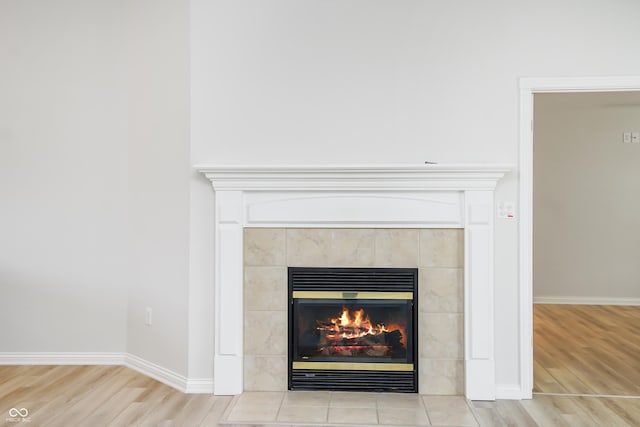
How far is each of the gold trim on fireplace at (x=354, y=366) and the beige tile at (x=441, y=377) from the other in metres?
0.09

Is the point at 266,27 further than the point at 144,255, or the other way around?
the point at 144,255

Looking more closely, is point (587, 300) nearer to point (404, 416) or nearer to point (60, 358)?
point (404, 416)

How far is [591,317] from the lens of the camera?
5.53 meters

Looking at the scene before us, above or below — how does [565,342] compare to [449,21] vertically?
below

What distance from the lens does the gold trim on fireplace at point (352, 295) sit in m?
3.39

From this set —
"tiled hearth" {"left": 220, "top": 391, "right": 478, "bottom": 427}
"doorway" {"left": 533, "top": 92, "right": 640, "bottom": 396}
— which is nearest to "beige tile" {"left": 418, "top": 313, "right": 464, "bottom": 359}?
"tiled hearth" {"left": 220, "top": 391, "right": 478, "bottom": 427}

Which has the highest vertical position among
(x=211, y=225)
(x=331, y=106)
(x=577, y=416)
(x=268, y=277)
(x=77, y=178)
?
(x=331, y=106)

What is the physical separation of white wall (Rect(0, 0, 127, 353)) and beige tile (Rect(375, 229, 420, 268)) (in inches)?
73.1

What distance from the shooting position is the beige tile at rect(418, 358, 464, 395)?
3348 mm

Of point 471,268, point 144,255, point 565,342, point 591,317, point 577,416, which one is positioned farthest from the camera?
point 591,317

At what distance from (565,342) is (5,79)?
486cm

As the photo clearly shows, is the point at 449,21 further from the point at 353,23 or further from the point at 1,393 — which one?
the point at 1,393

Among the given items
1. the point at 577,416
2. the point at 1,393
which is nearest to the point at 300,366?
the point at 577,416

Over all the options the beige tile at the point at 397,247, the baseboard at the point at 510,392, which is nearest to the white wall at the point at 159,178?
the beige tile at the point at 397,247
